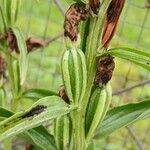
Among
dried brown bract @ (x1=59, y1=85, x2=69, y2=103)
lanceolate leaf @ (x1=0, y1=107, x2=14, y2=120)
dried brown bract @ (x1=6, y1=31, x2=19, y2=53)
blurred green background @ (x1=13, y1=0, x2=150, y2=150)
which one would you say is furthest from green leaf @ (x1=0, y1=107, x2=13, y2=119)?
blurred green background @ (x1=13, y1=0, x2=150, y2=150)

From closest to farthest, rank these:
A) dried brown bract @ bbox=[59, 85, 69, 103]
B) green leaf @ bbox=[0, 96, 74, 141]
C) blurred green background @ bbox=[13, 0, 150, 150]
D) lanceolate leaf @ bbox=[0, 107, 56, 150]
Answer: green leaf @ bbox=[0, 96, 74, 141], dried brown bract @ bbox=[59, 85, 69, 103], lanceolate leaf @ bbox=[0, 107, 56, 150], blurred green background @ bbox=[13, 0, 150, 150]

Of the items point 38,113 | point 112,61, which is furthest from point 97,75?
point 38,113

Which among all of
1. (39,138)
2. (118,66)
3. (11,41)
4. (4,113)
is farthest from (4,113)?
(118,66)

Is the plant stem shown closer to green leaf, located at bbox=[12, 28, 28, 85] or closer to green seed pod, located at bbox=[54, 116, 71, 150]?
green seed pod, located at bbox=[54, 116, 71, 150]

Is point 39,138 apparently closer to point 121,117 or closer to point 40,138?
point 40,138

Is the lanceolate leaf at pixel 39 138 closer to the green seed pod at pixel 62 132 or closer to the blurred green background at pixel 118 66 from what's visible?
the green seed pod at pixel 62 132

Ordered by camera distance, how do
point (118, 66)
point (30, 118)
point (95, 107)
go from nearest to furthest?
point (30, 118) < point (95, 107) < point (118, 66)

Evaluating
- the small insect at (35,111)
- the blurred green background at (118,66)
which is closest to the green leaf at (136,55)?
the small insect at (35,111)

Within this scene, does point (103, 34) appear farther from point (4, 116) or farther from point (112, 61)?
point (4, 116)
